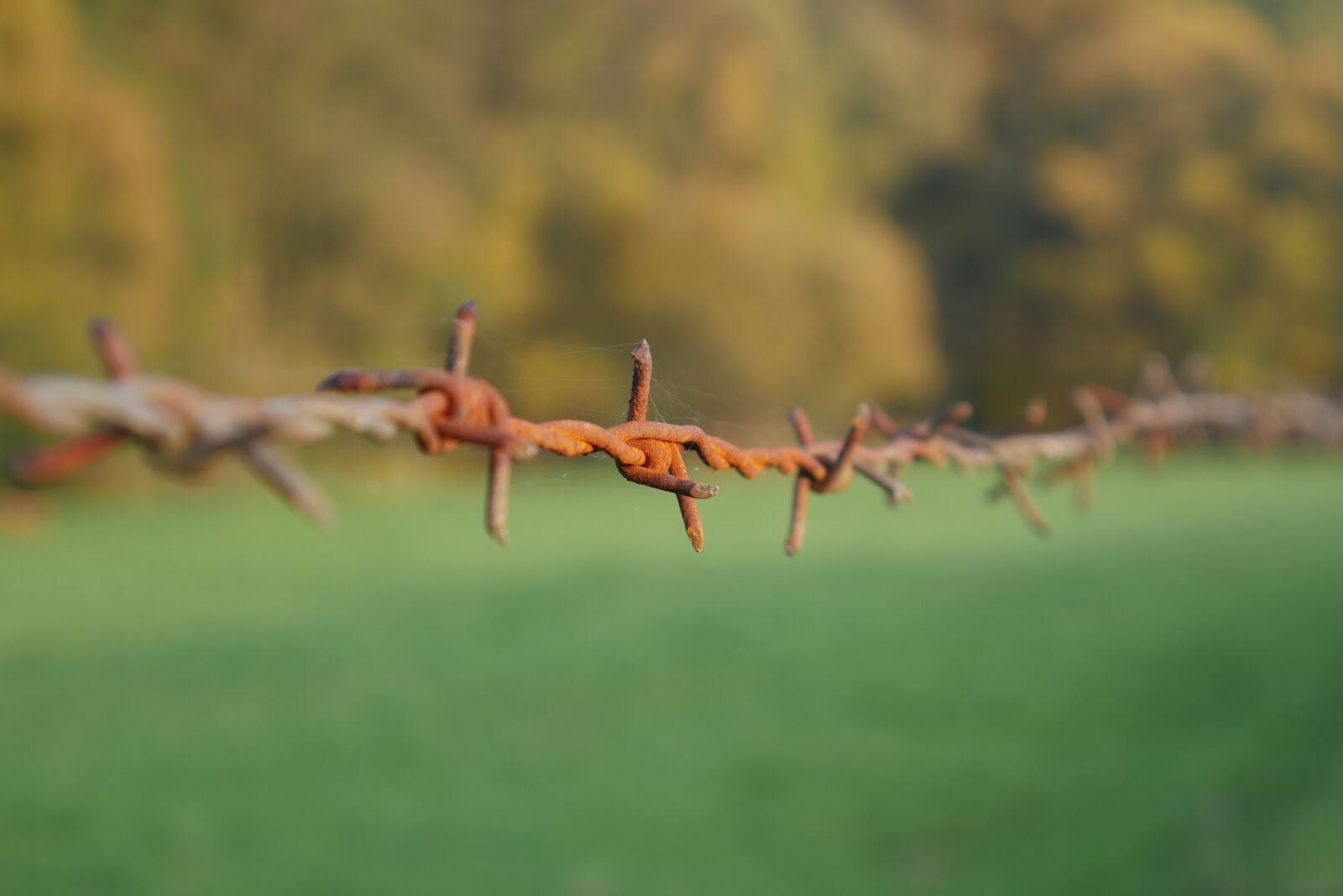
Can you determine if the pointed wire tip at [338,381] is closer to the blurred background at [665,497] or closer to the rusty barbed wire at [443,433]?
the rusty barbed wire at [443,433]

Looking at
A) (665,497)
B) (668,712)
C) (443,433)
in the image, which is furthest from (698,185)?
(443,433)

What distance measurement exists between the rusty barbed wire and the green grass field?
358 centimetres

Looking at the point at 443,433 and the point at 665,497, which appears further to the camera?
the point at 665,497

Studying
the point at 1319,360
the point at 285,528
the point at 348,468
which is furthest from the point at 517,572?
the point at 1319,360

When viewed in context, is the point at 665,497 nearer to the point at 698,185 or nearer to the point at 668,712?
the point at 668,712

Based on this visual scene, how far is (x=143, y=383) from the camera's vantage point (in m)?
0.53

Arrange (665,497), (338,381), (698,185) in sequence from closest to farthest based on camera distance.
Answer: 1. (338,381)
2. (665,497)
3. (698,185)

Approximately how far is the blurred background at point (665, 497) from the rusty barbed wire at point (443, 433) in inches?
9.6

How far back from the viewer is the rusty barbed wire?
49 centimetres

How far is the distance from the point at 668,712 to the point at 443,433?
8.34 m

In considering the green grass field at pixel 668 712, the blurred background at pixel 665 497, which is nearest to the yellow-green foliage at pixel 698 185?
the blurred background at pixel 665 497

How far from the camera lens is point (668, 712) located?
8.82 meters

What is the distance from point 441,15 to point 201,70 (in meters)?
3.54

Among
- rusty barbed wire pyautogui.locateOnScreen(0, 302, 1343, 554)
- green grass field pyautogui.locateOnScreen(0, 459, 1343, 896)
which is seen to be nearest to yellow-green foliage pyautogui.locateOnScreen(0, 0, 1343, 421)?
green grass field pyautogui.locateOnScreen(0, 459, 1343, 896)
